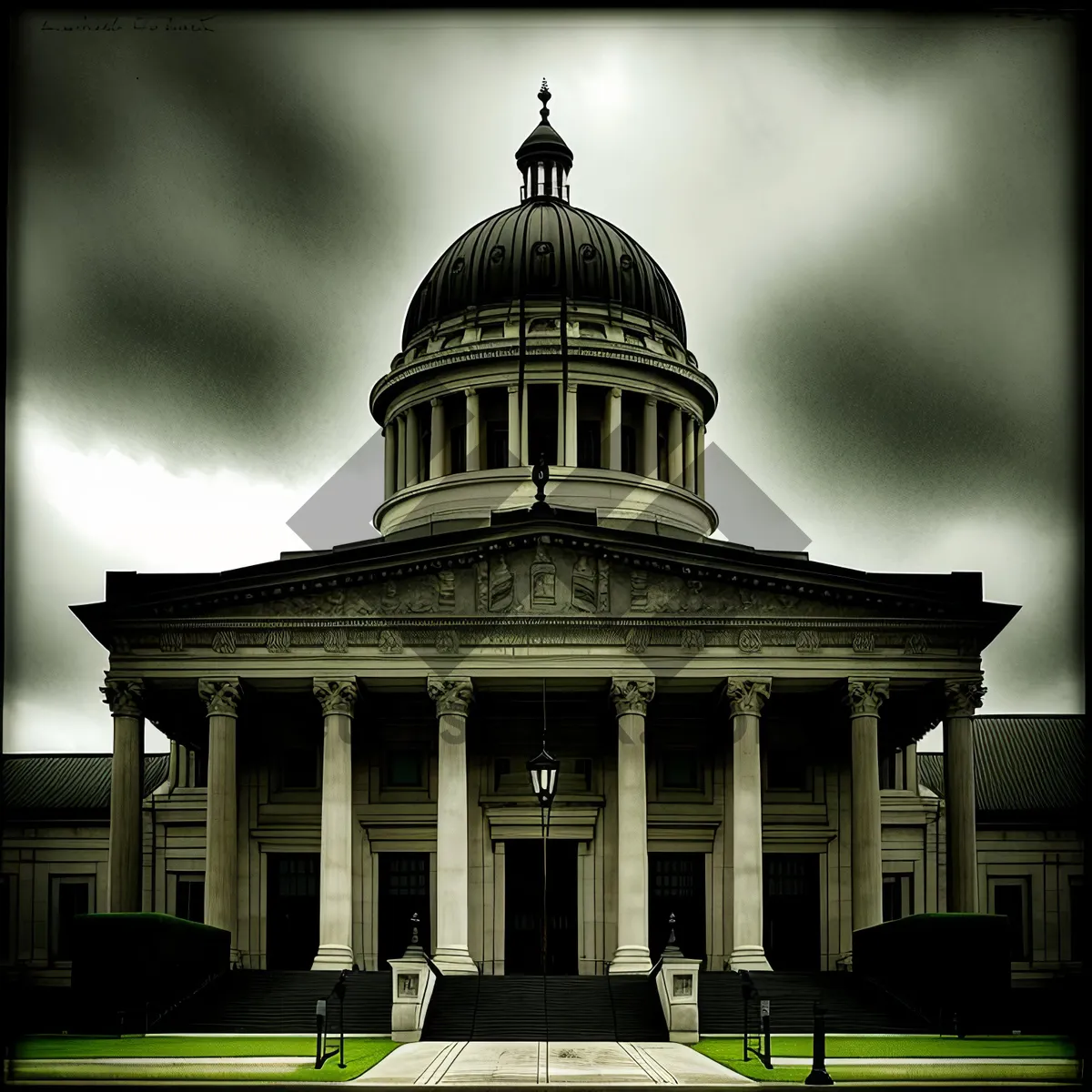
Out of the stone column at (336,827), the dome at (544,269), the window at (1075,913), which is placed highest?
the dome at (544,269)

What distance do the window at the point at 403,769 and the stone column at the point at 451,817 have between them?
174 inches

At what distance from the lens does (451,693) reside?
2318 inches

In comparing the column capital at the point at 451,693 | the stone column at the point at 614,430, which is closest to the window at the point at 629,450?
the stone column at the point at 614,430

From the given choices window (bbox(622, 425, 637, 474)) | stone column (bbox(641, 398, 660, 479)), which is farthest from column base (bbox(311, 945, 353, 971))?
window (bbox(622, 425, 637, 474))

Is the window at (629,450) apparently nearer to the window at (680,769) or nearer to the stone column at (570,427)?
the stone column at (570,427)

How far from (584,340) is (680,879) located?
25.3m

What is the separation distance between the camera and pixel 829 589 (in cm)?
5938

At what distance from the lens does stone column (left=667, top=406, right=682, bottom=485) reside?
8000 centimetres

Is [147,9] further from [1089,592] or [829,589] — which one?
[829,589]

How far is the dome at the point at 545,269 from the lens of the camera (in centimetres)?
8262

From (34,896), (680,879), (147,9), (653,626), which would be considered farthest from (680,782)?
(147,9)

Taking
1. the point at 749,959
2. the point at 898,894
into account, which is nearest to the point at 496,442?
the point at 898,894

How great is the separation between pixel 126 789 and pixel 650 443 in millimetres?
28948

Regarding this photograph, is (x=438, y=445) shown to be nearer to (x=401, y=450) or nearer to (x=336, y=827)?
(x=401, y=450)
